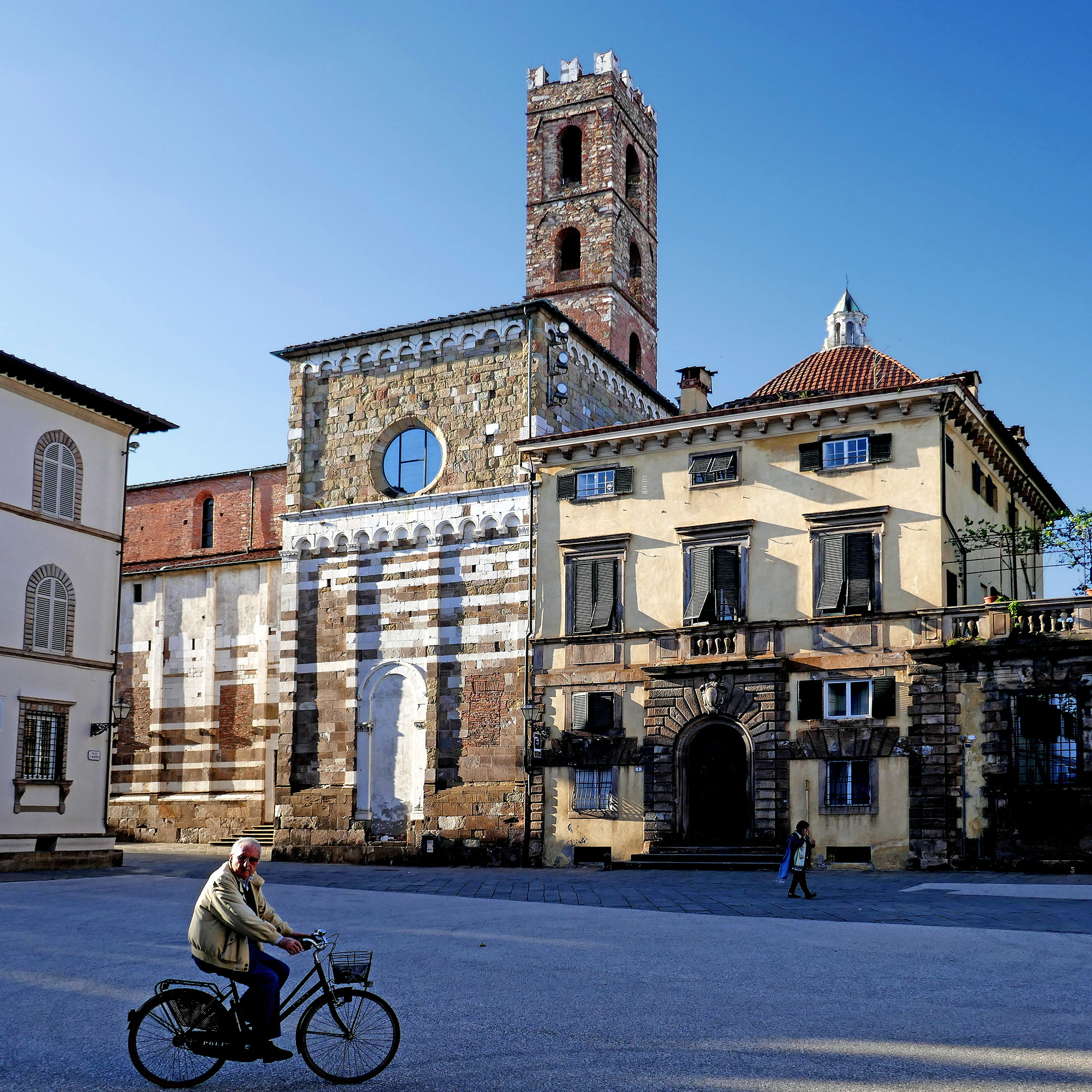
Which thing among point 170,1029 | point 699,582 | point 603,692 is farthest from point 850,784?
point 170,1029

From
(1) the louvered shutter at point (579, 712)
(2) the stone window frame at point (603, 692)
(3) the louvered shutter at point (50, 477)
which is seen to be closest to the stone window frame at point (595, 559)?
(2) the stone window frame at point (603, 692)

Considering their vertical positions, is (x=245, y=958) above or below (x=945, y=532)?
below

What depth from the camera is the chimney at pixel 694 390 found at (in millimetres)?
35562

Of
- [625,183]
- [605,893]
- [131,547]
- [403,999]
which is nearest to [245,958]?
[403,999]

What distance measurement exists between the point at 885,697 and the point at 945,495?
453 centimetres

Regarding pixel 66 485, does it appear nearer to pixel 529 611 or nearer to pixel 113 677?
pixel 113 677

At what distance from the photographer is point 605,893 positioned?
23.9m

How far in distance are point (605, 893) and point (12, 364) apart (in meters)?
16.1

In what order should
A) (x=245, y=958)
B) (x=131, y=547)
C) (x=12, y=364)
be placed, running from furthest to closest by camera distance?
(x=131, y=547) → (x=12, y=364) → (x=245, y=958)

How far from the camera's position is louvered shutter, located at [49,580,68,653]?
29.8 metres

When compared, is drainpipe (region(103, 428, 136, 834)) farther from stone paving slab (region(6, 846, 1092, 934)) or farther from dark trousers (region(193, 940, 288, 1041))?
dark trousers (region(193, 940, 288, 1041))

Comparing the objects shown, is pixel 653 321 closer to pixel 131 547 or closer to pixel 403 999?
pixel 131 547

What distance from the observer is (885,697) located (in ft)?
96.3

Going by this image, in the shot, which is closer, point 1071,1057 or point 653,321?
point 1071,1057
